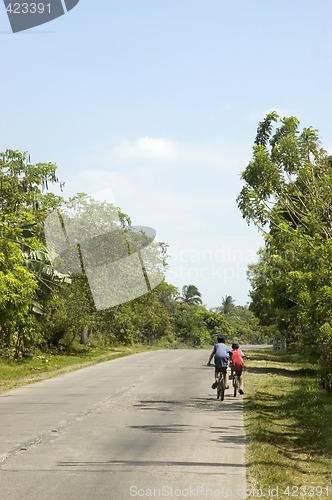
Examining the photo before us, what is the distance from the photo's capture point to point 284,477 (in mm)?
10273

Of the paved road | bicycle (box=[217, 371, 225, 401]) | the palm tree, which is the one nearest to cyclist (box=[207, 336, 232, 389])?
bicycle (box=[217, 371, 225, 401])

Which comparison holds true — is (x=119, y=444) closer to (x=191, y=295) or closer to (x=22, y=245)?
(x=22, y=245)

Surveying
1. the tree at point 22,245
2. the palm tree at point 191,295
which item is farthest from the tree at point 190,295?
the tree at point 22,245

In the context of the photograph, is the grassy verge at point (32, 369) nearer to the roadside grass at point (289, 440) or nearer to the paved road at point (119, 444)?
the paved road at point (119, 444)

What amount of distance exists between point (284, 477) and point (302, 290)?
1162 cm

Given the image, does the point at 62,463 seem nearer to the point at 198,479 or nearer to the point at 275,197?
the point at 198,479

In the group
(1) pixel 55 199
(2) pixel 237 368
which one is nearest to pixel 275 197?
(2) pixel 237 368

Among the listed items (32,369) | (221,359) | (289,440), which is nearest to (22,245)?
(32,369)

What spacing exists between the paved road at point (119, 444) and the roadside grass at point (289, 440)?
306 mm

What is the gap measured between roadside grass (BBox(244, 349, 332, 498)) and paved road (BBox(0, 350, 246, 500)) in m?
Answer: 0.31

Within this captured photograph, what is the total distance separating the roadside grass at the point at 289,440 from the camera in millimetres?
9977

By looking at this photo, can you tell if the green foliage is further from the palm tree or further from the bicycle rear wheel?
the palm tree

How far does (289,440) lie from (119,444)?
3.55 metres

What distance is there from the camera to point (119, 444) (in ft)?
42.0
